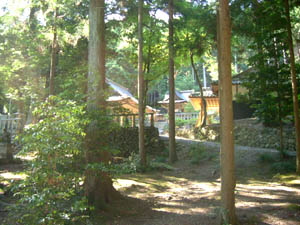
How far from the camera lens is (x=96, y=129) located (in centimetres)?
555


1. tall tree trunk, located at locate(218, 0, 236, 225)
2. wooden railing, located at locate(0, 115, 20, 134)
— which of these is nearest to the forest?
tall tree trunk, located at locate(218, 0, 236, 225)

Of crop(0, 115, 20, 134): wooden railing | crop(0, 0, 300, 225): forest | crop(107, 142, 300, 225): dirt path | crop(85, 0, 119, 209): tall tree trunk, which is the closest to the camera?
crop(0, 0, 300, 225): forest

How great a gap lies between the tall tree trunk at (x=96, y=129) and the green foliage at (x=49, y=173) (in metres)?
1.14

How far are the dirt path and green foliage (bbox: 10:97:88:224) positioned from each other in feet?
7.11

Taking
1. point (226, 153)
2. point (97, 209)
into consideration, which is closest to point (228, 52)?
point (226, 153)

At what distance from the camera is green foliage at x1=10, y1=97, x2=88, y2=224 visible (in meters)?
3.70

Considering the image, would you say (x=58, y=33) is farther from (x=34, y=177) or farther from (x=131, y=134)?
(x=34, y=177)

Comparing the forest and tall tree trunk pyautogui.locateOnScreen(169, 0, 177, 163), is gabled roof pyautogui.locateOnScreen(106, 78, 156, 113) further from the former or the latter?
tall tree trunk pyautogui.locateOnScreen(169, 0, 177, 163)

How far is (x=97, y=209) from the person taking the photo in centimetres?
607

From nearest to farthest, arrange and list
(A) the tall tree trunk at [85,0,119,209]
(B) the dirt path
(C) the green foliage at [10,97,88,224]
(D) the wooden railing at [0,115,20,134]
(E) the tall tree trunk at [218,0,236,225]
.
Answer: (C) the green foliage at [10,97,88,224]
(E) the tall tree trunk at [218,0,236,225]
(A) the tall tree trunk at [85,0,119,209]
(B) the dirt path
(D) the wooden railing at [0,115,20,134]

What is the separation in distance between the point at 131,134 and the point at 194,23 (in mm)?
7491

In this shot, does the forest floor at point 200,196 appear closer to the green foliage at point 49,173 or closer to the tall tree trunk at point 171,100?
the green foliage at point 49,173

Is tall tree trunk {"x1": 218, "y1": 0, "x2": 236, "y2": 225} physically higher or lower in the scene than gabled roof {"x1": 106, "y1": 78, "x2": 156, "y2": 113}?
lower

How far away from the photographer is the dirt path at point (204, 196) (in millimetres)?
5730
